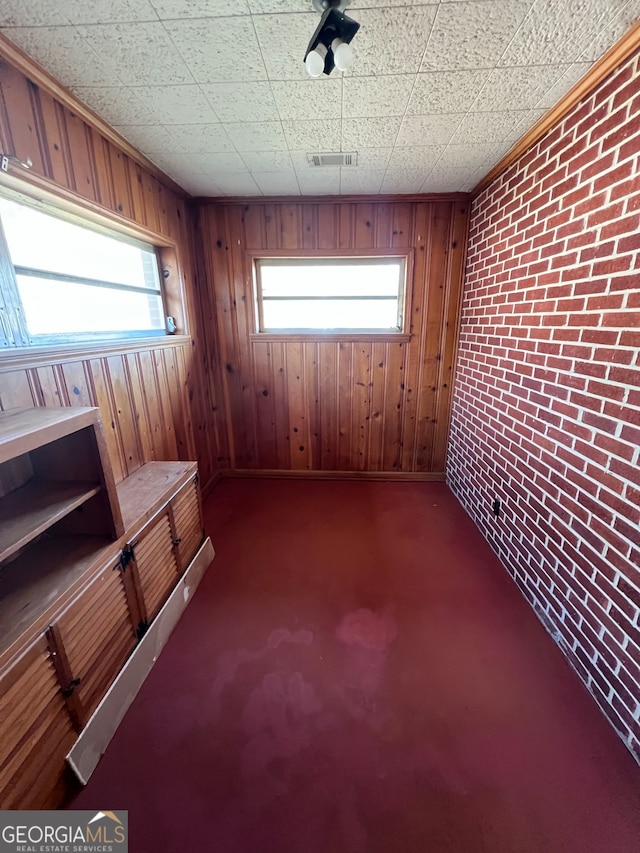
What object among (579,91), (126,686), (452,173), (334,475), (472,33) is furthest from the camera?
(334,475)

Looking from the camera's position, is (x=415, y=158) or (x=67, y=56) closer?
(x=67, y=56)

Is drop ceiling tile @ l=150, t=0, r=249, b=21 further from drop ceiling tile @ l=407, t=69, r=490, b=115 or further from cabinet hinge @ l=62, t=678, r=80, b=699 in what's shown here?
cabinet hinge @ l=62, t=678, r=80, b=699

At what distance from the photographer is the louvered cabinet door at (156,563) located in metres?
1.50

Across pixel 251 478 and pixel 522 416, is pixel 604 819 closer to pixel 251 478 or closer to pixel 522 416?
pixel 522 416

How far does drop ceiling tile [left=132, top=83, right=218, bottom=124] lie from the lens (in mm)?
1430

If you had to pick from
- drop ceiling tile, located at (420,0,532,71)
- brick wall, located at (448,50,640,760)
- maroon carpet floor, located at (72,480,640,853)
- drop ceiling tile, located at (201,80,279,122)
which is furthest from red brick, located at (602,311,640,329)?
drop ceiling tile, located at (201,80,279,122)

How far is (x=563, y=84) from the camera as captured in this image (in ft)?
4.68

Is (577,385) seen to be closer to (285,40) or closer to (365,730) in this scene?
(365,730)

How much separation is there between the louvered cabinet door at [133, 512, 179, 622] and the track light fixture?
1.89m

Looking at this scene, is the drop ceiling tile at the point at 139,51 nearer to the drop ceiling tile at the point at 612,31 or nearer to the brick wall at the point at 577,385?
the drop ceiling tile at the point at 612,31

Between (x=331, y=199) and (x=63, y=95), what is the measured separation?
1.75m

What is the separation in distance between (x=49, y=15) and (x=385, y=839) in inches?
110

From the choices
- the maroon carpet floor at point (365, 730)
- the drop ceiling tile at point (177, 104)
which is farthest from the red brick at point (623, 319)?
the drop ceiling tile at point (177, 104)

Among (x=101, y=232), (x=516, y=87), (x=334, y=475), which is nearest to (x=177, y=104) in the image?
(x=101, y=232)
